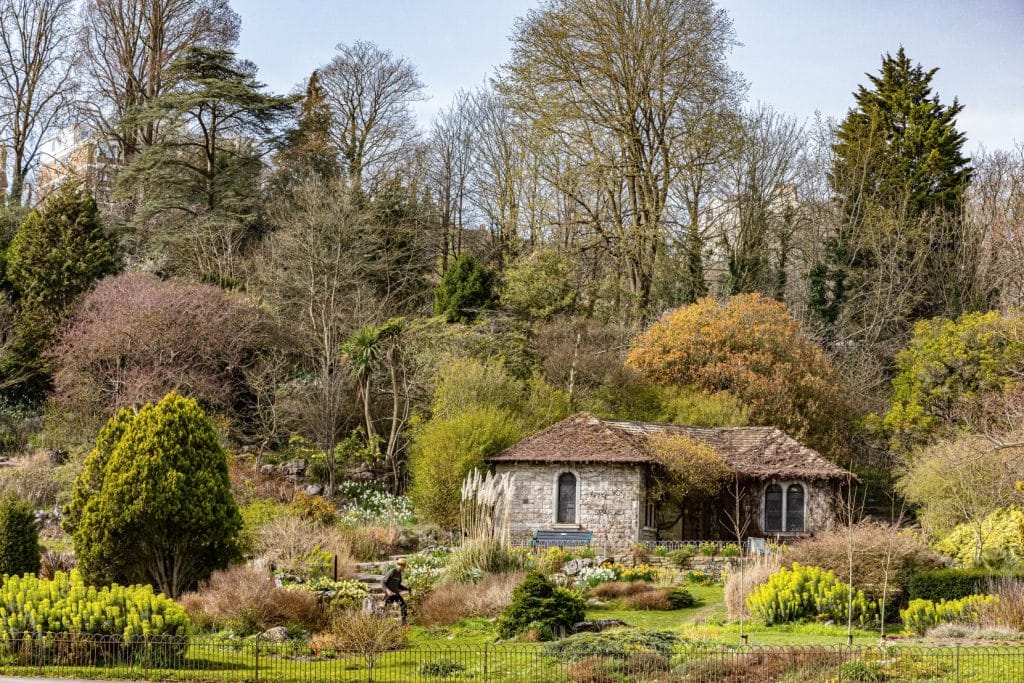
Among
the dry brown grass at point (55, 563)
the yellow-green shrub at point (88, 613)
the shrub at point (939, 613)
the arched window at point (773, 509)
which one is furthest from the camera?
the arched window at point (773, 509)

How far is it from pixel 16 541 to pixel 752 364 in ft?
75.8

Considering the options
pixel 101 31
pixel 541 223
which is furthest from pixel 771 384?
pixel 101 31

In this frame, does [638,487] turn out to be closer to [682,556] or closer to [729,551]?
[729,551]

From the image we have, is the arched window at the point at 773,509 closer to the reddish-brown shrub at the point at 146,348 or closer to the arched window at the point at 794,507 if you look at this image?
the arched window at the point at 794,507

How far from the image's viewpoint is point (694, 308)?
38250 mm

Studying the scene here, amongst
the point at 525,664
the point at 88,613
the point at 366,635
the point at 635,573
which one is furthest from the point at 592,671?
the point at 635,573

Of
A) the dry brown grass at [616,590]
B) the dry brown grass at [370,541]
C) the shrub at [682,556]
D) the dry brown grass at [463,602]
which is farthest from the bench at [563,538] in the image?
the dry brown grass at [463,602]

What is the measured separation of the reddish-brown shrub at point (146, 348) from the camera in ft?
116

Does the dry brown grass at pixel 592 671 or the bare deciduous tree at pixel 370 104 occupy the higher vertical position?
the bare deciduous tree at pixel 370 104

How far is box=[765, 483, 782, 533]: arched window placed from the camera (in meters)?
32.7

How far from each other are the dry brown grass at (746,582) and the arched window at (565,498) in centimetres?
878

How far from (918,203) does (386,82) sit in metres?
22.7

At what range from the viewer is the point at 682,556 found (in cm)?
2717

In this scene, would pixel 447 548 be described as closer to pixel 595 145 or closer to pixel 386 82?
pixel 595 145
